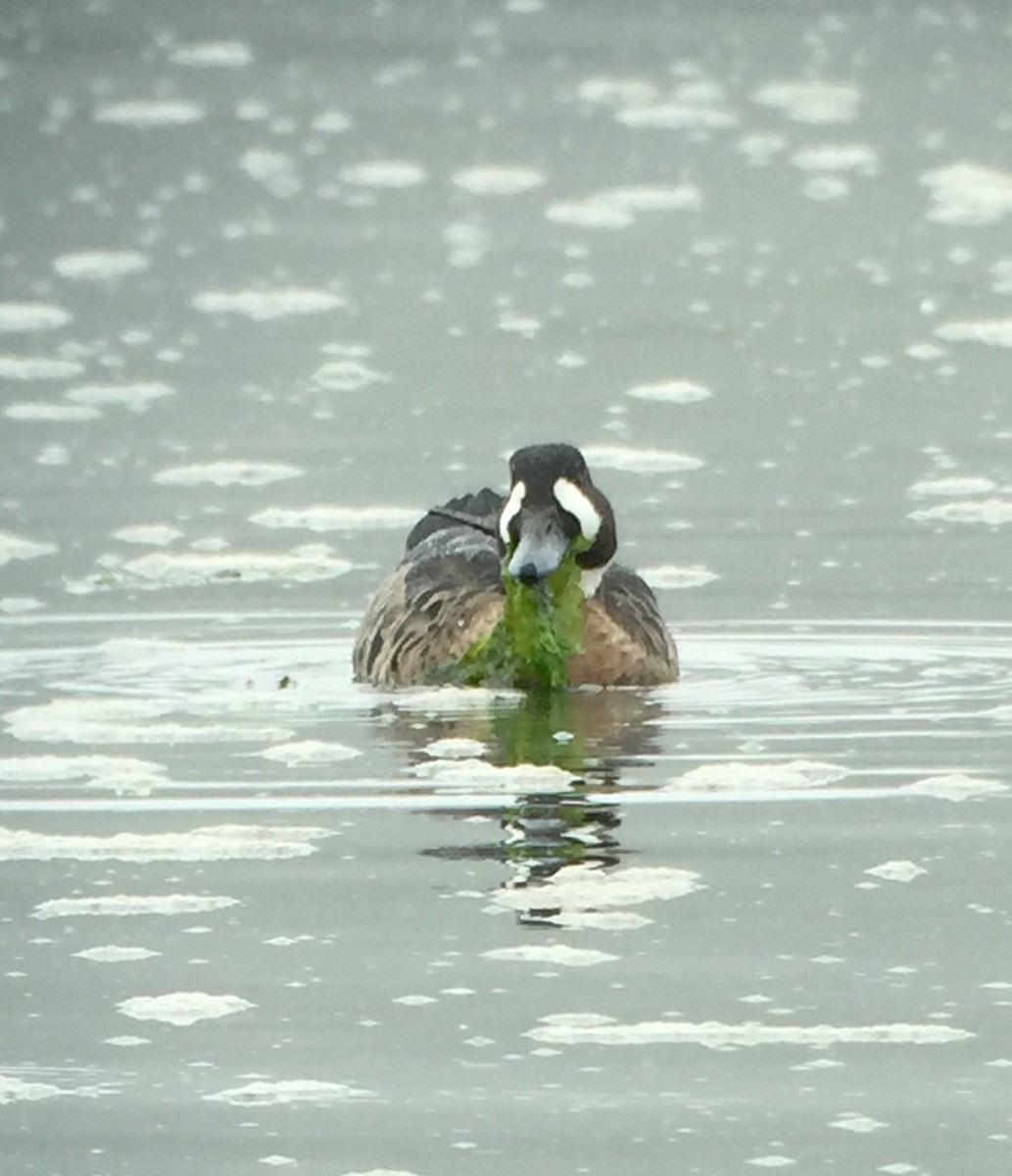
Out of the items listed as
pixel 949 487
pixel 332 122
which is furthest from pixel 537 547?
pixel 332 122

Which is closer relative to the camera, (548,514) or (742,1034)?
(742,1034)

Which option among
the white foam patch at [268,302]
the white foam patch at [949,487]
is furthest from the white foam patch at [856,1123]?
the white foam patch at [268,302]

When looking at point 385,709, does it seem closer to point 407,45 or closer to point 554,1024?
point 554,1024

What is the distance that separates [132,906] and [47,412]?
1109 cm

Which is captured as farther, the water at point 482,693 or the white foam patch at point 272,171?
the white foam patch at point 272,171

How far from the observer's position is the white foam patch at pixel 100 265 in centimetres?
2497

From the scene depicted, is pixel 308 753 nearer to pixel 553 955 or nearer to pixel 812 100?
pixel 553 955

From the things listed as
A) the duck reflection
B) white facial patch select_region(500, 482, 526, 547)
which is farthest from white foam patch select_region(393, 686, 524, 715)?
white facial patch select_region(500, 482, 526, 547)

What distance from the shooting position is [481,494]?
1420cm

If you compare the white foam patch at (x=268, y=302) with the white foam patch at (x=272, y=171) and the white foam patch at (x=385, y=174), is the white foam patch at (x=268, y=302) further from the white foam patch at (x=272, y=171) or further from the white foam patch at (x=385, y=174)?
the white foam patch at (x=385, y=174)

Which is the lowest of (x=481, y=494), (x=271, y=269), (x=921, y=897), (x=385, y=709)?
(x=921, y=897)

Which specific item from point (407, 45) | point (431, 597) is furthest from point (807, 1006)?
point (407, 45)

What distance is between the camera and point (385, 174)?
2898 centimetres

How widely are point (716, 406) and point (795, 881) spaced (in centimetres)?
1090
